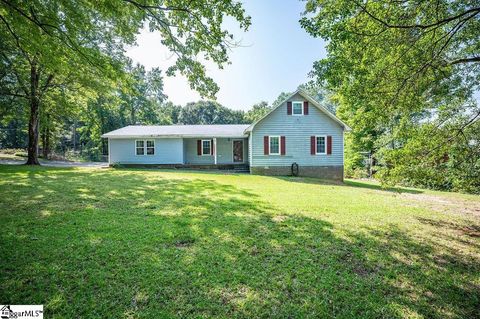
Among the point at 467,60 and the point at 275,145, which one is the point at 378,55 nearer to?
the point at 467,60

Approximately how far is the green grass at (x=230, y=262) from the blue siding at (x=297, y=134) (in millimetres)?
10894

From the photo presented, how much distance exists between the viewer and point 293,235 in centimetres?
482

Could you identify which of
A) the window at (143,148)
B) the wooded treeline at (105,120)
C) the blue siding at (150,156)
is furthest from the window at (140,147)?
the wooded treeline at (105,120)

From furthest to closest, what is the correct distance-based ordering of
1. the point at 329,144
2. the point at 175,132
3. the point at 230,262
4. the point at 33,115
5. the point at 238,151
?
the point at 238,151, the point at 175,132, the point at 329,144, the point at 33,115, the point at 230,262

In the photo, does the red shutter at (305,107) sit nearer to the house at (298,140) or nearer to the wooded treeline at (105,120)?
the house at (298,140)

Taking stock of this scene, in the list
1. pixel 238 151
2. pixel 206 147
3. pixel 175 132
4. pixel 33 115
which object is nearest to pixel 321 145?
pixel 238 151

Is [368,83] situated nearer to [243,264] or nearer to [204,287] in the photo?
[243,264]

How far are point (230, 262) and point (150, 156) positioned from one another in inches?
725

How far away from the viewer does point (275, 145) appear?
17.4 metres

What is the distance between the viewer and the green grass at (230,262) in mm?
2822

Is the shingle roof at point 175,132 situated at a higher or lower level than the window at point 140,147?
higher

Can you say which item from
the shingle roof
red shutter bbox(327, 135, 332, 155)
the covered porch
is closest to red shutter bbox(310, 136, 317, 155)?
red shutter bbox(327, 135, 332, 155)

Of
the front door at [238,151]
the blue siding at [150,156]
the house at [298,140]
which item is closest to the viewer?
the house at [298,140]

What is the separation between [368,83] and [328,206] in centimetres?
373
